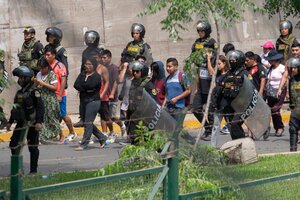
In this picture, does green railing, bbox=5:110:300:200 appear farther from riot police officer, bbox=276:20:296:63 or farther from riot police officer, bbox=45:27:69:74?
riot police officer, bbox=276:20:296:63

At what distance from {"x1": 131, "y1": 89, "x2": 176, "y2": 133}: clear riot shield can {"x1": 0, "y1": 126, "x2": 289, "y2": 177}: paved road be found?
1.45 ft

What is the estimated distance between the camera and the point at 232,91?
13.2m

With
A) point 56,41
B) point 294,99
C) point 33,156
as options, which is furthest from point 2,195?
point 56,41

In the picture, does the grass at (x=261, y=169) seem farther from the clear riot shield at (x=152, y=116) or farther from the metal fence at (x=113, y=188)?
the clear riot shield at (x=152, y=116)

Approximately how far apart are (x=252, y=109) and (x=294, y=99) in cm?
188

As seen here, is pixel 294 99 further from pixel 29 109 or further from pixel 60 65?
pixel 29 109

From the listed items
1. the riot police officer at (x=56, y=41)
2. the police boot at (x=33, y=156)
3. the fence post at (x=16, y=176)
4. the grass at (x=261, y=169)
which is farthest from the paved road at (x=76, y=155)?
the fence post at (x=16, y=176)

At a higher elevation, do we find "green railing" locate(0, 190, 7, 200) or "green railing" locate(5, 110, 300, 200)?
"green railing" locate(0, 190, 7, 200)

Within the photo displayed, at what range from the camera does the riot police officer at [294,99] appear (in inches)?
543

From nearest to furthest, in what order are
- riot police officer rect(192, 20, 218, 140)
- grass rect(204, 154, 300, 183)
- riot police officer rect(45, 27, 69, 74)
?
grass rect(204, 154, 300, 183), riot police officer rect(192, 20, 218, 140), riot police officer rect(45, 27, 69, 74)

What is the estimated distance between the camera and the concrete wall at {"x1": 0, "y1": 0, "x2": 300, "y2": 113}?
18.9 m

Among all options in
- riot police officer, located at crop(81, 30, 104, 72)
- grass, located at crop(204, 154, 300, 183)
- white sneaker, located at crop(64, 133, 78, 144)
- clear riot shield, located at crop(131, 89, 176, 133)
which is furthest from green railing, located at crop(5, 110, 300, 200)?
riot police officer, located at crop(81, 30, 104, 72)

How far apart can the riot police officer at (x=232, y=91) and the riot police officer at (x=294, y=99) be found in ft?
3.03

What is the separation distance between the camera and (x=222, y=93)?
1341cm
